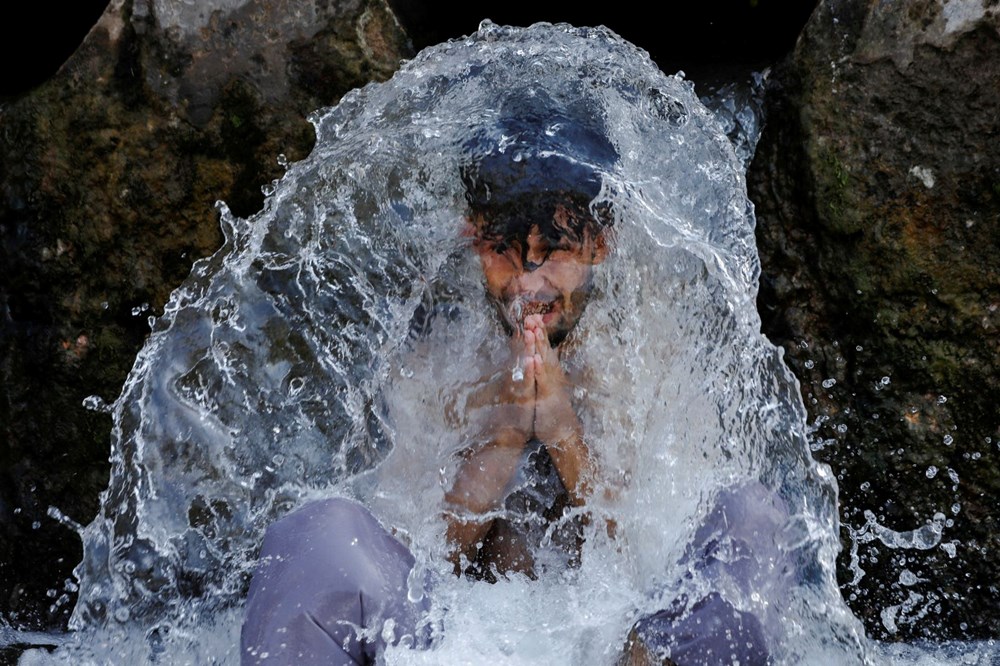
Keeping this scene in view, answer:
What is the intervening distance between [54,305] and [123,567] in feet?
2.51

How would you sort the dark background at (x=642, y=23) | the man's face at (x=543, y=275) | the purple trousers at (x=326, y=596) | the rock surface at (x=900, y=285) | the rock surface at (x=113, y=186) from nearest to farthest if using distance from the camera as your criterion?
the purple trousers at (x=326, y=596), the man's face at (x=543, y=275), the rock surface at (x=900, y=285), the rock surface at (x=113, y=186), the dark background at (x=642, y=23)

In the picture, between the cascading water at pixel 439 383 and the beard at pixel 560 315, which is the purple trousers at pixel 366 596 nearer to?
the cascading water at pixel 439 383

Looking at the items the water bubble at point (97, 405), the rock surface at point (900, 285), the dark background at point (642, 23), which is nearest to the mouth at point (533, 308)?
the rock surface at point (900, 285)

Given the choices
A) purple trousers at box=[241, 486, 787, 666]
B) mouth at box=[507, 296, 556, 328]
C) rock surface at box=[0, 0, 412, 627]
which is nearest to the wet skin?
mouth at box=[507, 296, 556, 328]

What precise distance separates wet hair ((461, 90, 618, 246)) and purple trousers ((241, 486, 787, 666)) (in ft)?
2.00

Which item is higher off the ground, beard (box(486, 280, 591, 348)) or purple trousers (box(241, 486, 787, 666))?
beard (box(486, 280, 591, 348))

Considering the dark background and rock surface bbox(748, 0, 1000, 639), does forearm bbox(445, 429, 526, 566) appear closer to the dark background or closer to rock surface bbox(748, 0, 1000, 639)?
rock surface bbox(748, 0, 1000, 639)

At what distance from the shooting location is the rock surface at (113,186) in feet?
8.91

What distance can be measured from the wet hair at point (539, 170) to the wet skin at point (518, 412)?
37mm

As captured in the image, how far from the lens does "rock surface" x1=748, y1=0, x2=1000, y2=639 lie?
8.28ft

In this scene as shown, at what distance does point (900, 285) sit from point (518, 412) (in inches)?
39.6

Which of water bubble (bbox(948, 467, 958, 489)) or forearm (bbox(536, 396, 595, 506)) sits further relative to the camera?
water bubble (bbox(948, 467, 958, 489))

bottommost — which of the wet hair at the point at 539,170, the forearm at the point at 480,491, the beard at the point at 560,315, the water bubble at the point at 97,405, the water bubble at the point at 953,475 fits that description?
the water bubble at the point at 953,475

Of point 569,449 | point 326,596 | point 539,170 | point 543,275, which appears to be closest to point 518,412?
point 569,449
